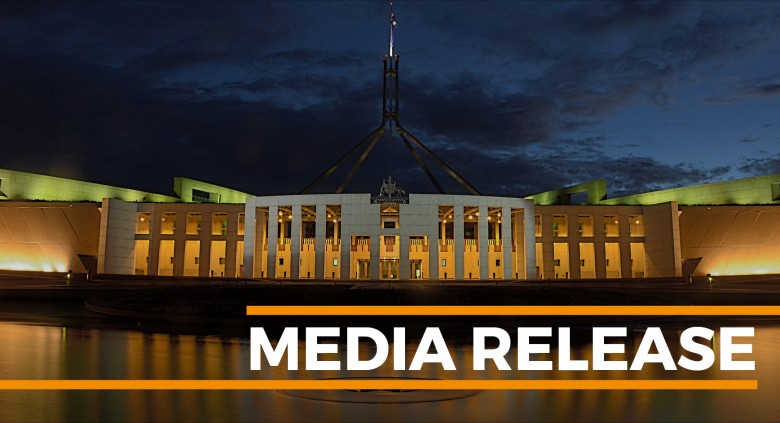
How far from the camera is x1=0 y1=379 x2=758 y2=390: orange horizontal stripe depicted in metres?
10.1

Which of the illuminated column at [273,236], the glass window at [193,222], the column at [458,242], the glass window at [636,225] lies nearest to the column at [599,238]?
the glass window at [636,225]

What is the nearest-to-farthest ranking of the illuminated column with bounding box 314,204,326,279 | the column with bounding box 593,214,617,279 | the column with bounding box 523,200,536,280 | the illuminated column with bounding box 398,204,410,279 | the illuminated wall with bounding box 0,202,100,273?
the illuminated column with bounding box 398,204,410,279, the illuminated column with bounding box 314,204,326,279, the illuminated wall with bounding box 0,202,100,273, the column with bounding box 523,200,536,280, the column with bounding box 593,214,617,279

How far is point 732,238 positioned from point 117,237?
64573mm

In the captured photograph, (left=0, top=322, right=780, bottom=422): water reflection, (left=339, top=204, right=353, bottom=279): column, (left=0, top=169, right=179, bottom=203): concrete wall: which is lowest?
(left=0, top=322, right=780, bottom=422): water reflection

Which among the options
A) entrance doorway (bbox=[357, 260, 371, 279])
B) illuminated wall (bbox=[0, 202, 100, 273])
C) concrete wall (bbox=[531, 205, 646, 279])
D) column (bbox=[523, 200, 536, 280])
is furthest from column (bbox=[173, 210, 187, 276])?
concrete wall (bbox=[531, 205, 646, 279])

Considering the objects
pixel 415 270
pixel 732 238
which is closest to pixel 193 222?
pixel 415 270

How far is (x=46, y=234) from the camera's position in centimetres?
5962

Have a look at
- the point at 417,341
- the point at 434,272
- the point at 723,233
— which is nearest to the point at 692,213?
the point at 723,233

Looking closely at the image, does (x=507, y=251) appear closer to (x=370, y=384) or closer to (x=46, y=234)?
(x=46, y=234)

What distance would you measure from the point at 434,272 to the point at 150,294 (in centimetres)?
3047

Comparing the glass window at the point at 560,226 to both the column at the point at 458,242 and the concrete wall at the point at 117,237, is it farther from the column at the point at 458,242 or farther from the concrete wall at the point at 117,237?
the concrete wall at the point at 117,237

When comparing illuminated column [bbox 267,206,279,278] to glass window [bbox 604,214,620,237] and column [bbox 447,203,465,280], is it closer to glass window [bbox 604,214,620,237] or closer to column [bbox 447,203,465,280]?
column [bbox 447,203,465,280]

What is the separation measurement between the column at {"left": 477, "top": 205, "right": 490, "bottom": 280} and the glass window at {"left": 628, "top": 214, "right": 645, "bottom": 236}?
18763 millimetres

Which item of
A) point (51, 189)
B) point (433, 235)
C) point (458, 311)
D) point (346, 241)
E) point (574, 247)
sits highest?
point (51, 189)
